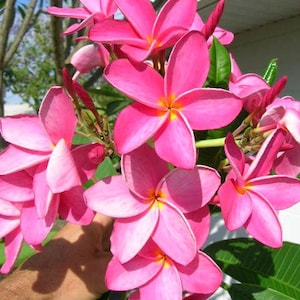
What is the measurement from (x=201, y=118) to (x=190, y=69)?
0.21 ft

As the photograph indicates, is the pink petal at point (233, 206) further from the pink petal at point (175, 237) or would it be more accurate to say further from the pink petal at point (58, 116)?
the pink petal at point (58, 116)

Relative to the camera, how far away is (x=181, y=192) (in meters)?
0.59

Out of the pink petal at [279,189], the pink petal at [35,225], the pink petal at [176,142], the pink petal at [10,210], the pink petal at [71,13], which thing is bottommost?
the pink petal at [10,210]

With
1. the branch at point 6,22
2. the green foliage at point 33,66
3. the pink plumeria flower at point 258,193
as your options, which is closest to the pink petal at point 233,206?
the pink plumeria flower at point 258,193

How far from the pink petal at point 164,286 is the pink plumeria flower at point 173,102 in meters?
0.19

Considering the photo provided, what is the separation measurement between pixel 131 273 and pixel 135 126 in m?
0.23

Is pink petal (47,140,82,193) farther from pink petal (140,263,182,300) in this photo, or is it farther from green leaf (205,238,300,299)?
green leaf (205,238,300,299)

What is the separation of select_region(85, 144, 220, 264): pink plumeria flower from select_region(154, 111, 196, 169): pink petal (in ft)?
0.13

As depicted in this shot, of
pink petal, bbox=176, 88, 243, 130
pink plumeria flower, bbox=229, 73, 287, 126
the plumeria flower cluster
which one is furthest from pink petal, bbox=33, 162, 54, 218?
pink plumeria flower, bbox=229, 73, 287, 126

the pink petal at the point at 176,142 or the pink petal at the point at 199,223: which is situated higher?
the pink petal at the point at 176,142

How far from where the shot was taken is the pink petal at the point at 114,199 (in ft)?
1.90

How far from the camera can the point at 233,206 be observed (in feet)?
1.94

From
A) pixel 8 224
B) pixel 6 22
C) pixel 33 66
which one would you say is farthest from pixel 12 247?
pixel 33 66

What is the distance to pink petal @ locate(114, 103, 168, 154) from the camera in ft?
1.77
